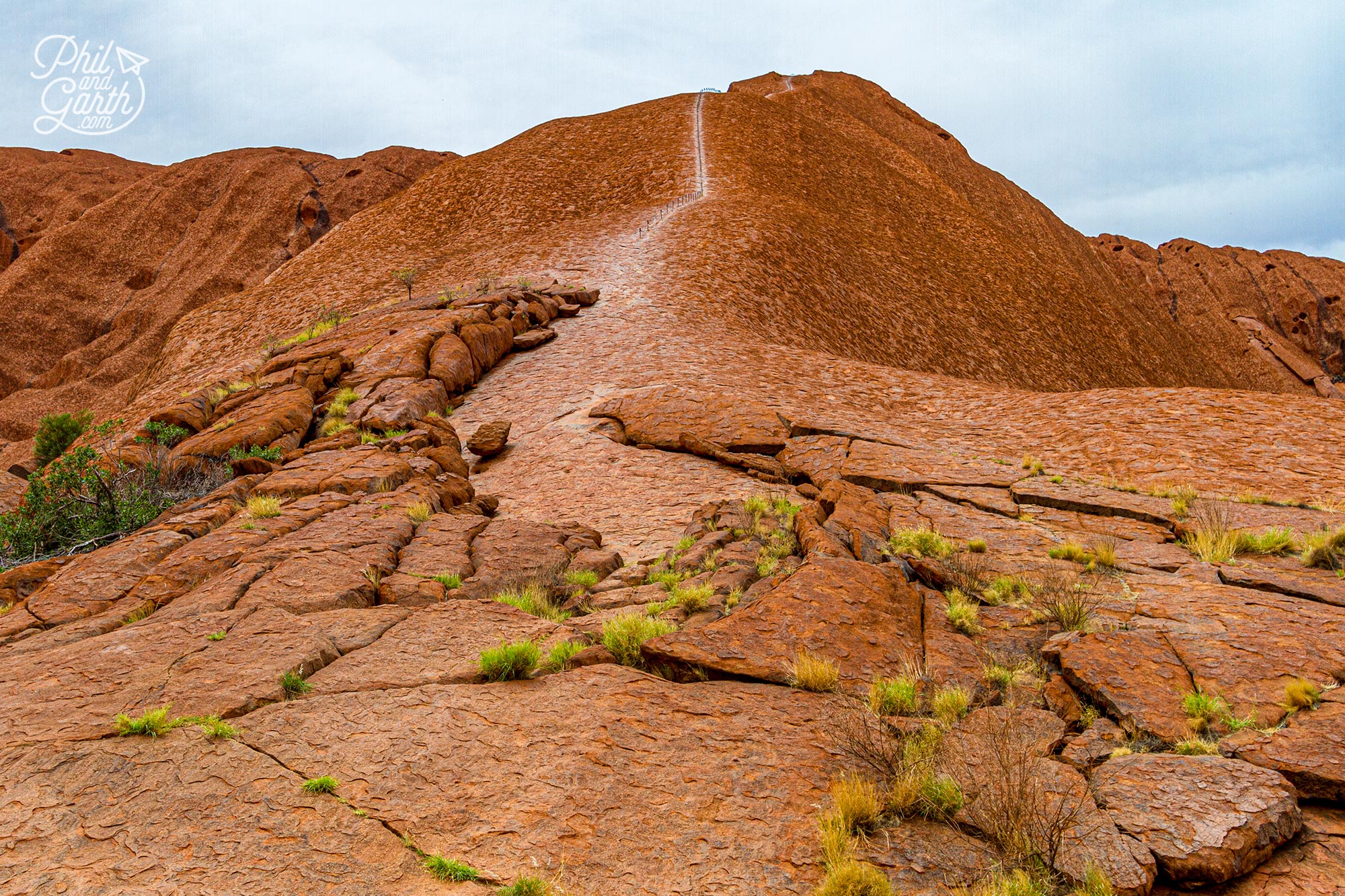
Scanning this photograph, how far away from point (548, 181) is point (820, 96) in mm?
29908

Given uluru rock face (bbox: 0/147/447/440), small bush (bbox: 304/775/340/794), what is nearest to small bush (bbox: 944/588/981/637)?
small bush (bbox: 304/775/340/794)

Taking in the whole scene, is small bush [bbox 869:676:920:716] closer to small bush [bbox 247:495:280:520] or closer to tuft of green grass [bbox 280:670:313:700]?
tuft of green grass [bbox 280:670:313:700]

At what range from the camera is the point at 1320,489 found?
11320mm

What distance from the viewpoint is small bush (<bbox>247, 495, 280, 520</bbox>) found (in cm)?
992

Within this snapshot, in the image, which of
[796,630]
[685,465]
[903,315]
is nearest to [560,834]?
[796,630]

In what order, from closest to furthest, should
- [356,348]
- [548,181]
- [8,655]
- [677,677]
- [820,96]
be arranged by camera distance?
[677,677]
[8,655]
[356,348]
[548,181]
[820,96]

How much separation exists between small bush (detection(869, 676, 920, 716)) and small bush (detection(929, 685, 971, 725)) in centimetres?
16

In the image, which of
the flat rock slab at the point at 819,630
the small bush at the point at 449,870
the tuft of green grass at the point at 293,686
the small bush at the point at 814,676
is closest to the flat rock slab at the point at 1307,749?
the flat rock slab at the point at 819,630

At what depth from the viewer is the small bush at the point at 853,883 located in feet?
13.5

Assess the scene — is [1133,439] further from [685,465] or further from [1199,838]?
[1199,838]

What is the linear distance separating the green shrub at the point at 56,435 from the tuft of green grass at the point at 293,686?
23.8 metres

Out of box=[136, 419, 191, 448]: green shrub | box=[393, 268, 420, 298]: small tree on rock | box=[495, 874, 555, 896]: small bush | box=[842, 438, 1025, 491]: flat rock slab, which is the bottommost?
box=[495, 874, 555, 896]: small bush

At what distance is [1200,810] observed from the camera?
4414 mm

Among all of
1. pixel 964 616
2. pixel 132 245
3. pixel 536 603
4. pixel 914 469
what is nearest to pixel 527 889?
pixel 536 603
